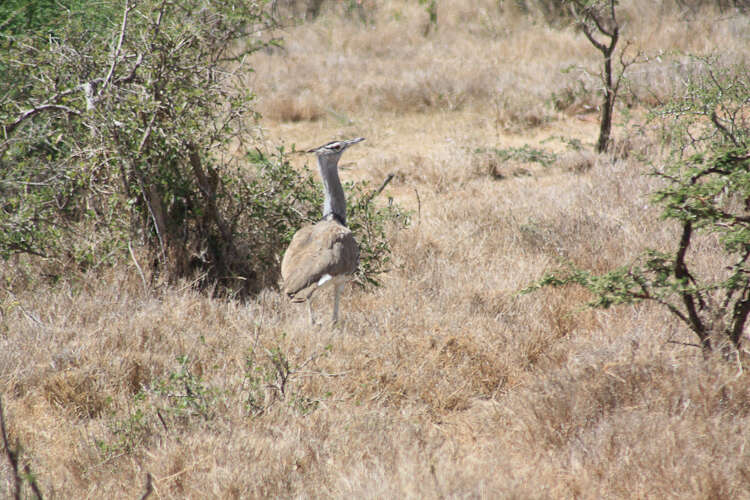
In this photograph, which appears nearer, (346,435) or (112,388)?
(346,435)

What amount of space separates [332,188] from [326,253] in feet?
2.13

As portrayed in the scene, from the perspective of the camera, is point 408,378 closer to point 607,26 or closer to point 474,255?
point 474,255

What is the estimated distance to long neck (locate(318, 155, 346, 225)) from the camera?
15.4 feet

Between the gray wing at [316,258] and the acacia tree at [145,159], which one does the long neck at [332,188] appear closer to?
the gray wing at [316,258]

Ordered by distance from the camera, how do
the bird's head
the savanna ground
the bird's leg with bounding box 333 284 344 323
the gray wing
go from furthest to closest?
the bird's head
the bird's leg with bounding box 333 284 344 323
the gray wing
the savanna ground

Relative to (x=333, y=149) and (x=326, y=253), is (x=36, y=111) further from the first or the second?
(x=326, y=253)

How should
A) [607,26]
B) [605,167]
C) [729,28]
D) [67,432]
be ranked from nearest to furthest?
[67,432] → [605,167] → [729,28] → [607,26]

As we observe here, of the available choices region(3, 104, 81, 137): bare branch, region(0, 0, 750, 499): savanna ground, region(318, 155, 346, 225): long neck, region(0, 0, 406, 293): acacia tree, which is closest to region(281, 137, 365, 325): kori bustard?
region(318, 155, 346, 225): long neck

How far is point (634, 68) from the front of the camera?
429 inches

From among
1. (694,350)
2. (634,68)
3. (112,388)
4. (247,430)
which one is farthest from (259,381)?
(634,68)

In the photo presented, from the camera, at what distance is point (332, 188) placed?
473cm

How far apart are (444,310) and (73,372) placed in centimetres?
216

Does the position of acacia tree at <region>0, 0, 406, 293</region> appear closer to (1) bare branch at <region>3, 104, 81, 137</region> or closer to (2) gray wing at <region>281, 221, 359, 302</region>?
(1) bare branch at <region>3, 104, 81, 137</region>

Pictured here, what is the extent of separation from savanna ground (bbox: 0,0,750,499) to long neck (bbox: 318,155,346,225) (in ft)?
2.04
